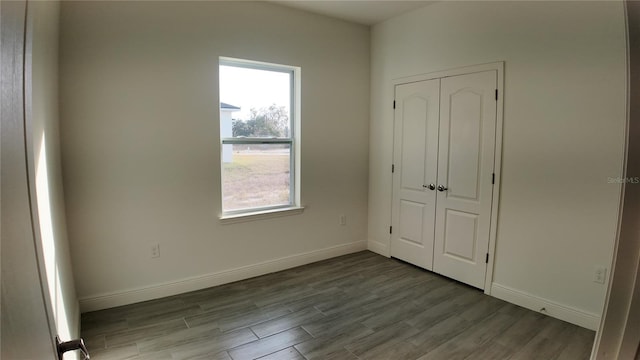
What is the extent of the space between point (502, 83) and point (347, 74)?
5.68 ft

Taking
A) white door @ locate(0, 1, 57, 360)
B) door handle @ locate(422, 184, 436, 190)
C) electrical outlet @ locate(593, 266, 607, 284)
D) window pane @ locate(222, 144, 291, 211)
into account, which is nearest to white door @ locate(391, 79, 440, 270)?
door handle @ locate(422, 184, 436, 190)

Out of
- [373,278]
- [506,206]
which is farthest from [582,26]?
[373,278]

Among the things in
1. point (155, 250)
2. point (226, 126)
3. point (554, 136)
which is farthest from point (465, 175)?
point (155, 250)

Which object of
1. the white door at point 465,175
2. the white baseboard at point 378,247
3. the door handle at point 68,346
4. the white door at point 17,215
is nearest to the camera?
the white door at point 17,215

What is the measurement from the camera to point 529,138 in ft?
9.30

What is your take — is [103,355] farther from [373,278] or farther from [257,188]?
[373,278]

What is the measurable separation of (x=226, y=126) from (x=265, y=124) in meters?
0.44

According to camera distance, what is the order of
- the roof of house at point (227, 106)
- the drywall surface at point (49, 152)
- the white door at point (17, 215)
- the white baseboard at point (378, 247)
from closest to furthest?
1. the white door at point (17, 215)
2. the drywall surface at point (49, 152)
3. the roof of house at point (227, 106)
4. the white baseboard at point (378, 247)

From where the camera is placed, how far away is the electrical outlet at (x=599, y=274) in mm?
2494

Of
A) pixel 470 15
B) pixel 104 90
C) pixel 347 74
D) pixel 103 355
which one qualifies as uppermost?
pixel 470 15

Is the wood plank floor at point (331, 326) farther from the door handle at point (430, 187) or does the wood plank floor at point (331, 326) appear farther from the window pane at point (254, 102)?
the window pane at point (254, 102)

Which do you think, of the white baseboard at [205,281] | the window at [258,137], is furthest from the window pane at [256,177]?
the white baseboard at [205,281]

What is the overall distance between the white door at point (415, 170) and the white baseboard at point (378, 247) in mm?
106

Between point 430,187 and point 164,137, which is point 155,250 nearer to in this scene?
point 164,137
